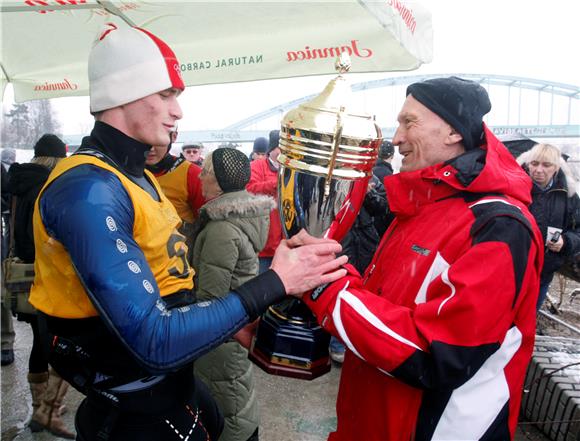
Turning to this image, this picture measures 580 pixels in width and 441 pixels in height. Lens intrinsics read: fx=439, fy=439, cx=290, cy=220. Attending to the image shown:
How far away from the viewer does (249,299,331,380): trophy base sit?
1466 millimetres

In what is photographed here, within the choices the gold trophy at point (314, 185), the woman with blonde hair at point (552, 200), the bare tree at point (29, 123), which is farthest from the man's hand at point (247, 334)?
the bare tree at point (29, 123)

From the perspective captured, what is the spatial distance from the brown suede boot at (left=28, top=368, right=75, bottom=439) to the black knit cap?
6.18ft

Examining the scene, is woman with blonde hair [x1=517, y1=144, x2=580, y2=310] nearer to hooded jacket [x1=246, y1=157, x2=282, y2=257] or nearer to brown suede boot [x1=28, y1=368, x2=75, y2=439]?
hooded jacket [x1=246, y1=157, x2=282, y2=257]

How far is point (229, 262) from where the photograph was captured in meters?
2.57

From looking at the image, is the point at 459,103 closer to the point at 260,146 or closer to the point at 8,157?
the point at 260,146

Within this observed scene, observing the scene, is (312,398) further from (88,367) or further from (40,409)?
(88,367)

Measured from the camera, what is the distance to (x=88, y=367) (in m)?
1.42

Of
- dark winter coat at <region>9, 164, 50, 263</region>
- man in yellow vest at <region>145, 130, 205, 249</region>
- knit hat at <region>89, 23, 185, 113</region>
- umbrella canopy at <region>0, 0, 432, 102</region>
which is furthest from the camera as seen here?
dark winter coat at <region>9, 164, 50, 263</region>

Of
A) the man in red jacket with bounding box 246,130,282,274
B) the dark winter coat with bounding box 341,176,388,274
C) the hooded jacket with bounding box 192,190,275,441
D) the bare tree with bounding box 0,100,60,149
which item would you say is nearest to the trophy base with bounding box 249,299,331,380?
the hooded jacket with bounding box 192,190,275,441

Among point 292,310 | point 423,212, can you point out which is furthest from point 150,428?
point 423,212

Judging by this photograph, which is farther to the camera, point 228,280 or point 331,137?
point 228,280

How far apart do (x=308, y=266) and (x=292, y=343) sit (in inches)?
11.7

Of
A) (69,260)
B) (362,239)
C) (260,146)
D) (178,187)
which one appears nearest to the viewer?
(69,260)

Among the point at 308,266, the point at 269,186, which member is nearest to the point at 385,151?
the point at 269,186
